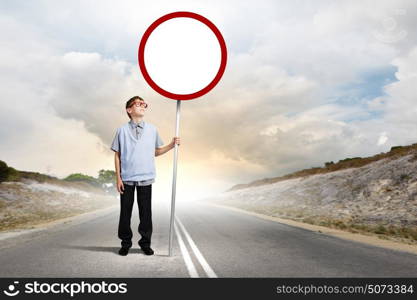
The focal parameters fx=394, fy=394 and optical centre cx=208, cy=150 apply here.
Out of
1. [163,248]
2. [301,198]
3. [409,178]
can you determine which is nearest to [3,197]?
[301,198]

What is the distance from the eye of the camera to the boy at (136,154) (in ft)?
19.6

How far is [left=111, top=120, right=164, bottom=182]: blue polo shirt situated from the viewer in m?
→ 5.97

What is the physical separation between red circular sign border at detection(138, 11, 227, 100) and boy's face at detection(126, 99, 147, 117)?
0.51 meters

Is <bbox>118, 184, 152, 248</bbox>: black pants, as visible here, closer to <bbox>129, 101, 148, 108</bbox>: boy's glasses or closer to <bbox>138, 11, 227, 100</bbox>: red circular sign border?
<bbox>129, 101, 148, 108</bbox>: boy's glasses

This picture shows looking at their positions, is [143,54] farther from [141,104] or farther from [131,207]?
[131,207]

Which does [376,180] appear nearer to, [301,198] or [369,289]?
[301,198]

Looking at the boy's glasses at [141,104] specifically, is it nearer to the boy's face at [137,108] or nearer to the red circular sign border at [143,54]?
the boy's face at [137,108]

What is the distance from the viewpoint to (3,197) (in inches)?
1321

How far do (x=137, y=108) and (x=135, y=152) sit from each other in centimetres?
70

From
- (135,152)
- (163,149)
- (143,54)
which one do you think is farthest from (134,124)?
(143,54)

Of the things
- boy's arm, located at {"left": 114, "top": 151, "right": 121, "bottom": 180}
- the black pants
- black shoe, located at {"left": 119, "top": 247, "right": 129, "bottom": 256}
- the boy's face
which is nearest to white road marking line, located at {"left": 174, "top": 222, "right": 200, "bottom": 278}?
the black pants

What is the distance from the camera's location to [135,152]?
5957mm

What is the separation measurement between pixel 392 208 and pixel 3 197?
1193 inches

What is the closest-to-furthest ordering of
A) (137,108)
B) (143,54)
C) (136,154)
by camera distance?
(143,54), (136,154), (137,108)
